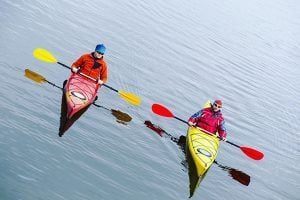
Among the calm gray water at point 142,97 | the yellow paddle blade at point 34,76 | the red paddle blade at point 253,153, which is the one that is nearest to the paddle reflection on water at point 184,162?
the calm gray water at point 142,97

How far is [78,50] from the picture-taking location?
18719 millimetres

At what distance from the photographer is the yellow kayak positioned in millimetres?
11852

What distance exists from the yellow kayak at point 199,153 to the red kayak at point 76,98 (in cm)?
318

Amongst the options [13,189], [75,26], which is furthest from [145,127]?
[75,26]

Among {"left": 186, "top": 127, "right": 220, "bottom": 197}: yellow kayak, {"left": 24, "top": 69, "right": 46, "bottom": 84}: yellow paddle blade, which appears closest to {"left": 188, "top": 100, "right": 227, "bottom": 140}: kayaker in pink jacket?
{"left": 186, "top": 127, "right": 220, "bottom": 197}: yellow kayak

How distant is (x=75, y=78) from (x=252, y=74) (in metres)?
15.8

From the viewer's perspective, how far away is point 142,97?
54.7ft

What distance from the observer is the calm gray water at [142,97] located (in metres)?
10.6

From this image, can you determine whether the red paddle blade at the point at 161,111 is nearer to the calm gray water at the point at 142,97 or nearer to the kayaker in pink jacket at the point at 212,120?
the calm gray water at the point at 142,97

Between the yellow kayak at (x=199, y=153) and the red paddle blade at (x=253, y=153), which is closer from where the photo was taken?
the yellow kayak at (x=199, y=153)

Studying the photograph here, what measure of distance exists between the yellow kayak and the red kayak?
3.18 m

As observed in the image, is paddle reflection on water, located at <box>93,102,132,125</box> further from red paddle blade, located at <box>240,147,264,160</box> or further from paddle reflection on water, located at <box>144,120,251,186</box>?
red paddle blade, located at <box>240,147,264,160</box>

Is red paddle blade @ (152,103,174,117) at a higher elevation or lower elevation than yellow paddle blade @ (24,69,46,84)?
higher

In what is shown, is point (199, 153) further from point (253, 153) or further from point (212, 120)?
point (253, 153)
